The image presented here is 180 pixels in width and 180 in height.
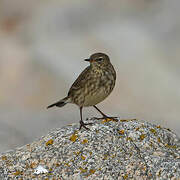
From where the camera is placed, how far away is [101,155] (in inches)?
290

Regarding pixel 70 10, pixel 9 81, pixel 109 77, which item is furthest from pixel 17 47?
Result: pixel 109 77

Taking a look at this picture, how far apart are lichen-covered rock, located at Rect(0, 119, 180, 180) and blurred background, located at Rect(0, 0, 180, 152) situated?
361 inches

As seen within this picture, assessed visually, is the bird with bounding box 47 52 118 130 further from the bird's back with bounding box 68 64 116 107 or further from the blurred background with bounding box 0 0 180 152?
the blurred background with bounding box 0 0 180 152

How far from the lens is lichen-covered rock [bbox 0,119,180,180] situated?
7039 millimetres

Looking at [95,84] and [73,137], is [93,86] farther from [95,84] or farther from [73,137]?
[73,137]

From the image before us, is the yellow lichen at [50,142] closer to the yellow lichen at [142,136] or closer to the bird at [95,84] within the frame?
the yellow lichen at [142,136]

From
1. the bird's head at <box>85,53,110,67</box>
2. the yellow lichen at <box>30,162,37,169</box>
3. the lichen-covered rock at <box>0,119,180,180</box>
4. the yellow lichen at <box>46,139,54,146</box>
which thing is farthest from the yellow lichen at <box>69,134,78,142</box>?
the bird's head at <box>85,53,110,67</box>

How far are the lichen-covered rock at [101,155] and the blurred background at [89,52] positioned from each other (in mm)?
9177

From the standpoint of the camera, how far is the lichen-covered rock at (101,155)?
7.04 m

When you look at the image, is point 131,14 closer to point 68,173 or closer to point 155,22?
point 155,22

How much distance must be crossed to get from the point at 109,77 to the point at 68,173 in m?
2.96

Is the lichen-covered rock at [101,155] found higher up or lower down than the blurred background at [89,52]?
lower down

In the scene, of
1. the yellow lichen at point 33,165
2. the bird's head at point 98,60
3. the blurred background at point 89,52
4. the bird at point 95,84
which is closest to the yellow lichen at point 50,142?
the yellow lichen at point 33,165

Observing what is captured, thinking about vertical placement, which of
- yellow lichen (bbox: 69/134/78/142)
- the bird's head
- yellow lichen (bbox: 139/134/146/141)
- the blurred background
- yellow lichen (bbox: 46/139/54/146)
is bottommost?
yellow lichen (bbox: 46/139/54/146)
